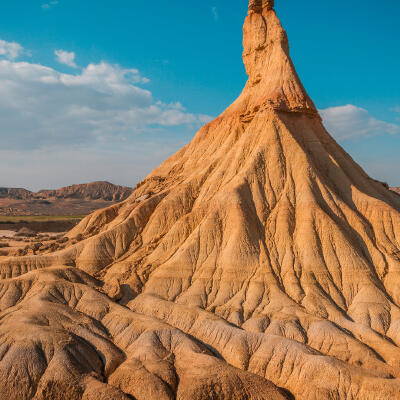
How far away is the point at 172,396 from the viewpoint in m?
26.1

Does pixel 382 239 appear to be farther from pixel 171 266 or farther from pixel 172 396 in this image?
pixel 172 396

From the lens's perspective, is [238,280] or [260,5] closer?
[238,280]

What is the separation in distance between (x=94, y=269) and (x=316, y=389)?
24566 mm

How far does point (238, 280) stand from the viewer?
38.7 metres

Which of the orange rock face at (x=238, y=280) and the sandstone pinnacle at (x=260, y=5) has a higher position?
the sandstone pinnacle at (x=260, y=5)

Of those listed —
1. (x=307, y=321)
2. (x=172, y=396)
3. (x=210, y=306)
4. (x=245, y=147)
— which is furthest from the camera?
(x=245, y=147)

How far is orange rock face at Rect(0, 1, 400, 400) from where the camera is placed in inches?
1073

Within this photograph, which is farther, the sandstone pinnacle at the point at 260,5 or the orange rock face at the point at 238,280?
the sandstone pinnacle at the point at 260,5

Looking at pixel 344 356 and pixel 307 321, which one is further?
pixel 307 321

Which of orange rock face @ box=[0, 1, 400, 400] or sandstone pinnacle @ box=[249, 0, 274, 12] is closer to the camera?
orange rock face @ box=[0, 1, 400, 400]

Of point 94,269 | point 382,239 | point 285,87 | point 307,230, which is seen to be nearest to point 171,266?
point 94,269

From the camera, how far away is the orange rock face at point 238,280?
27250mm

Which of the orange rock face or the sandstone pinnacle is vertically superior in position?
the sandstone pinnacle

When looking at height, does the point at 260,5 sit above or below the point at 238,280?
above
